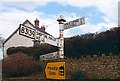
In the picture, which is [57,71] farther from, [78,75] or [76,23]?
[76,23]

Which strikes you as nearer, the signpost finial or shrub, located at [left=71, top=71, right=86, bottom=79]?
shrub, located at [left=71, top=71, right=86, bottom=79]

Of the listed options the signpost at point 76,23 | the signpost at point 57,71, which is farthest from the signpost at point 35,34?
the signpost at point 57,71

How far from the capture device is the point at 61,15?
23.4 metres

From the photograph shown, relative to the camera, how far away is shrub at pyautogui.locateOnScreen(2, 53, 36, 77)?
24.0 meters

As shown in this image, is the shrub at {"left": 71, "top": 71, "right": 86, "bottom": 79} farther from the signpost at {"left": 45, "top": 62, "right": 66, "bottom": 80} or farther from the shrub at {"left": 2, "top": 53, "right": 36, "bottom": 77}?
the signpost at {"left": 45, "top": 62, "right": 66, "bottom": 80}

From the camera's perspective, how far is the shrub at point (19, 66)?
23953 mm

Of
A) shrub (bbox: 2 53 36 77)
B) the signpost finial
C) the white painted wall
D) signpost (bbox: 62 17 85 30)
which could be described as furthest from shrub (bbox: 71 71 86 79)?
the white painted wall

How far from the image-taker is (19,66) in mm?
24406

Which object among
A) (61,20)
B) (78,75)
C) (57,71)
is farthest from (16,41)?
(57,71)

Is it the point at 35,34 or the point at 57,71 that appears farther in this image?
the point at 35,34

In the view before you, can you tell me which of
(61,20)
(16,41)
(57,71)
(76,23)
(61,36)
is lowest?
(57,71)

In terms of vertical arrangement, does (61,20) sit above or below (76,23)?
above

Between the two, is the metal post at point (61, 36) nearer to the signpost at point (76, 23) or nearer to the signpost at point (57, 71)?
the signpost at point (76, 23)

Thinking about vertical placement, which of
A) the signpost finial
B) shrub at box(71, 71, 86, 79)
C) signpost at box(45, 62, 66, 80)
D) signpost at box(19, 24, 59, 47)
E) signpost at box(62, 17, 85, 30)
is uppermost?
the signpost finial
